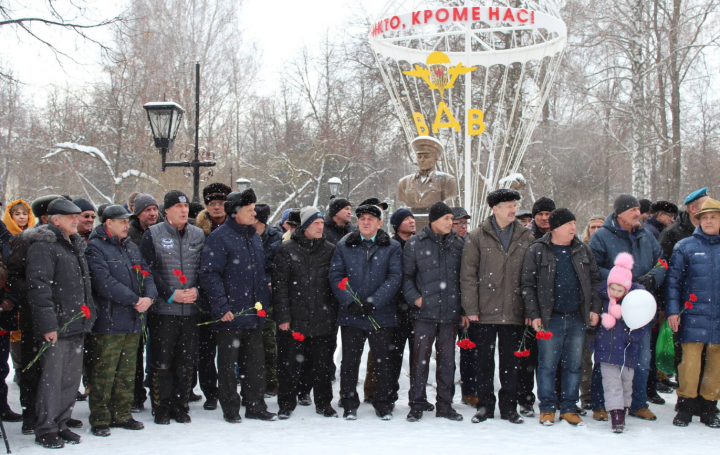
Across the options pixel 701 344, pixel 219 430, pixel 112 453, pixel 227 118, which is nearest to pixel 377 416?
pixel 219 430

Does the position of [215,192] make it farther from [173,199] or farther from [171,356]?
A: [171,356]

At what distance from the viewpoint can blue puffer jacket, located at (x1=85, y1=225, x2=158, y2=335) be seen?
14.4ft

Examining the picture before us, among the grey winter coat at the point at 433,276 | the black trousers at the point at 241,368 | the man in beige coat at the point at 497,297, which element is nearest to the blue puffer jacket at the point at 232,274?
the black trousers at the point at 241,368

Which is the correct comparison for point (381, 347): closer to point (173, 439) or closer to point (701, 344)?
point (173, 439)

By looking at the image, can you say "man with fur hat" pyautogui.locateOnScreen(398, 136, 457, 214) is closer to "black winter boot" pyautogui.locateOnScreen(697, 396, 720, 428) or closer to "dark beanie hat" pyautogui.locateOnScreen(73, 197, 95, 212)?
"black winter boot" pyautogui.locateOnScreen(697, 396, 720, 428)

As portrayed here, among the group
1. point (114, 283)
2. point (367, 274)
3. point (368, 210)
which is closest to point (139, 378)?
point (114, 283)

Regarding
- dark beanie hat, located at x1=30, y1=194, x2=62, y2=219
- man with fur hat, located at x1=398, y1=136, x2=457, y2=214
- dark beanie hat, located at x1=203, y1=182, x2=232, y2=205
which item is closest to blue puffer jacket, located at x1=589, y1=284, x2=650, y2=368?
man with fur hat, located at x1=398, y1=136, x2=457, y2=214

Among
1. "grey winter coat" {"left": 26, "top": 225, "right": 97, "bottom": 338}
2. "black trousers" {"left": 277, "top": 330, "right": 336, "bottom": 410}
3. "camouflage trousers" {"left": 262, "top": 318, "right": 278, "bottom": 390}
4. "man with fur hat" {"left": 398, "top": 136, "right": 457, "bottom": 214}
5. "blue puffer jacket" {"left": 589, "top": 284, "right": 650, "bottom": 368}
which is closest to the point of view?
"grey winter coat" {"left": 26, "top": 225, "right": 97, "bottom": 338}

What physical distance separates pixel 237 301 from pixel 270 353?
1.23 m

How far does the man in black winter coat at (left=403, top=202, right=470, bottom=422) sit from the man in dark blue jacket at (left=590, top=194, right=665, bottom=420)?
1.17m

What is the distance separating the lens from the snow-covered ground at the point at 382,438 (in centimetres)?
402

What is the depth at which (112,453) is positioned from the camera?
154 inches

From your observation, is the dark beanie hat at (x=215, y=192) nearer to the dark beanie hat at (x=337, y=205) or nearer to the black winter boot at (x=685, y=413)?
the dark beanie hat at (x=337, y=205)

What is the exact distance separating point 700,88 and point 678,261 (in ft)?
59.6
